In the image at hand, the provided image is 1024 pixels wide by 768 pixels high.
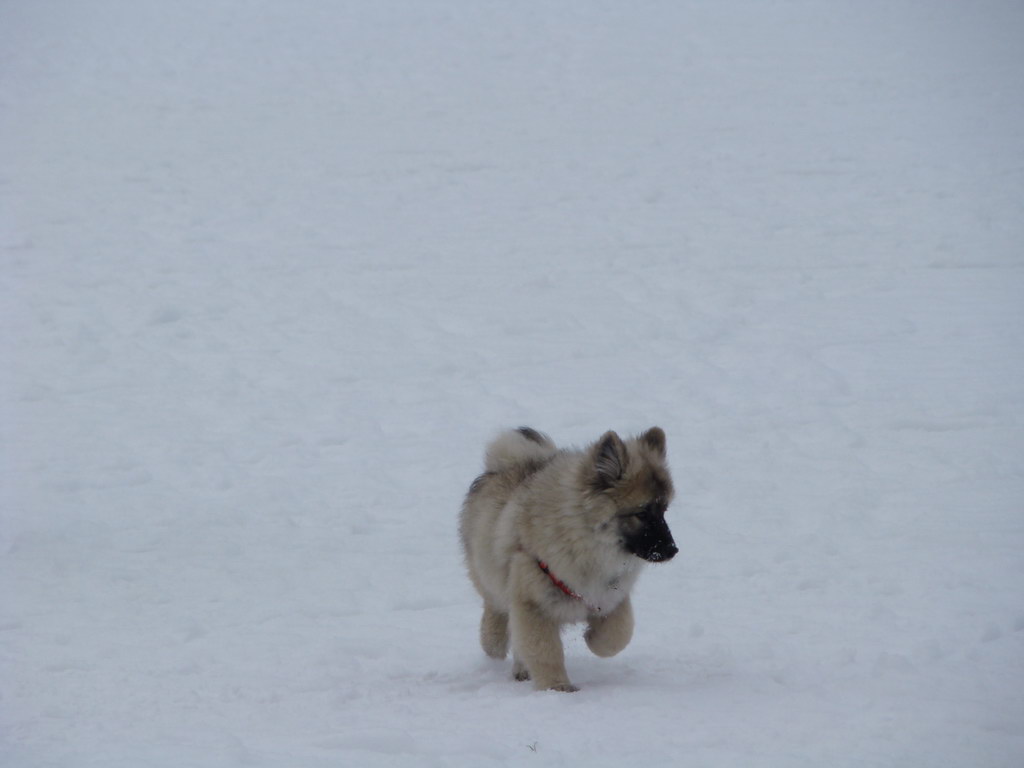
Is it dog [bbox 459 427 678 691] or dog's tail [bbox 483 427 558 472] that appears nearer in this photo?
dog [bbox 459 427 678 691]

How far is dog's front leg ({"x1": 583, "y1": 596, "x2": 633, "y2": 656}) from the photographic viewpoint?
544cm

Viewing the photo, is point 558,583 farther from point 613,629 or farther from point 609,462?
point 609,462

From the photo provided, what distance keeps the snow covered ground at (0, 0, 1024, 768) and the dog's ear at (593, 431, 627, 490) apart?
40.8 inches

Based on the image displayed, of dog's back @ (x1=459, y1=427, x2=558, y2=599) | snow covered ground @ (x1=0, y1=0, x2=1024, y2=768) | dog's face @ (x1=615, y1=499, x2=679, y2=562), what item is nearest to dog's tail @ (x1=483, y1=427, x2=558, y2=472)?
dog's back @ (x1=459, y1=427, x2=558, y2=599)

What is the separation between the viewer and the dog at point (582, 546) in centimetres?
524

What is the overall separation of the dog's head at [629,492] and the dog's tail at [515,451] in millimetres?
753

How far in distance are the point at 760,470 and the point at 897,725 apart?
16.9ft

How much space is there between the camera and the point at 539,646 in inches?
208

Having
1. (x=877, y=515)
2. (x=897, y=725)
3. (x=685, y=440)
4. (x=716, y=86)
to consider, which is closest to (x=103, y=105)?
(x=716, y=86)

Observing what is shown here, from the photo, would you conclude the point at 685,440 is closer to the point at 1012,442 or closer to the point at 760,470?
the point at 760,470

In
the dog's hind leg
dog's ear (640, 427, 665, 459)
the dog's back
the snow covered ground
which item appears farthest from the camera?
the dog's hind leg

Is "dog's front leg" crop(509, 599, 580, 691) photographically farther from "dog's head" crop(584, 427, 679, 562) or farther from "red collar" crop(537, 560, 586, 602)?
"dog's head" crop(584, 427, 679, 562)

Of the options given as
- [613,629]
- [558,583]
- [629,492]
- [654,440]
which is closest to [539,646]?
[558,583]

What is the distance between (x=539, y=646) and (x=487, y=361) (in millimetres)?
6504
